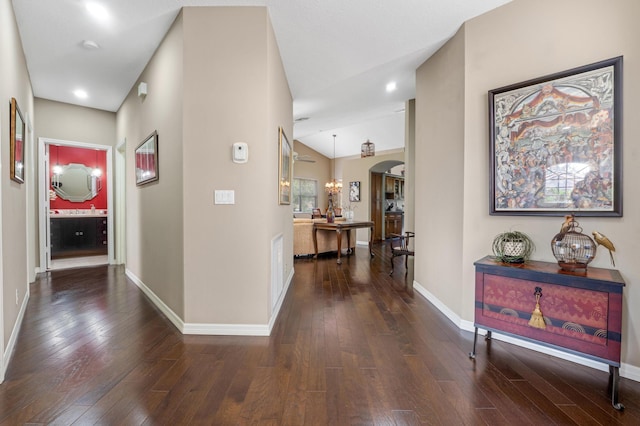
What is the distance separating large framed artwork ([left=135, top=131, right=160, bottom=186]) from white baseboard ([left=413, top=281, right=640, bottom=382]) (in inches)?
121

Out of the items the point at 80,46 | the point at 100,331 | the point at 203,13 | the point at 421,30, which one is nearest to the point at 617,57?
the point at 421,30

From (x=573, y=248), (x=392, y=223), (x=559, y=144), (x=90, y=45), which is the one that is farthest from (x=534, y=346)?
(x=392, y=223)

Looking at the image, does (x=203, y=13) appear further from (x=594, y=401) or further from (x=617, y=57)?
(x=594, y=401)

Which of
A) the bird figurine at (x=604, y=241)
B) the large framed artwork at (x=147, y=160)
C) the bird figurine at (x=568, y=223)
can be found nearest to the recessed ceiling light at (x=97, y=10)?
the large framed artwork at (x=147, y=160)

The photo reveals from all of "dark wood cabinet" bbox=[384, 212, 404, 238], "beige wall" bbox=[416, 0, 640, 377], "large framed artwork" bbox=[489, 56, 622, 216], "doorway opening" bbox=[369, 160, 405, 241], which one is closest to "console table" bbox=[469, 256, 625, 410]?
"beige wall" bbox=[416, 0, 640, 377]

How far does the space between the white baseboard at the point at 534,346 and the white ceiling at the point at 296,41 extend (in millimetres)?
2586

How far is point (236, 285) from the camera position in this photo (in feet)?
8.09

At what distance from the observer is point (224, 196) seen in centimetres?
244

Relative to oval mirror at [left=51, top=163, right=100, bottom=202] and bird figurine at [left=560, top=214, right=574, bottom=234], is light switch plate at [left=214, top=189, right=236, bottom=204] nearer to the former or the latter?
bird figurine at [left=560, top=214, right=574, bottom=234]

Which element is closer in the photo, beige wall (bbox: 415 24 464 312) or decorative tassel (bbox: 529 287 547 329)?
decorative tassel (bbox: 529 287 547 329)

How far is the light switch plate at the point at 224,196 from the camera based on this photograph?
2436 millimetres

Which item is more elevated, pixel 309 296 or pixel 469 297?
pixel 469 297

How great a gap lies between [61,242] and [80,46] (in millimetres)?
4413

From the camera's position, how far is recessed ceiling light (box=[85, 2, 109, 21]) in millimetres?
2370
